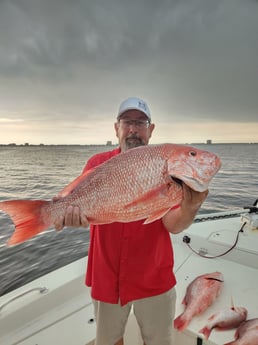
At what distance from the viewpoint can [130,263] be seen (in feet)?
5.55

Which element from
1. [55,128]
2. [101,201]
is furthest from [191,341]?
[55,128]

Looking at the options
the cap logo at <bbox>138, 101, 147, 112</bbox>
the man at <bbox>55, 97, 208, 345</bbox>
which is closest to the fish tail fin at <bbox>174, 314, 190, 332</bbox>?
the man at <bbox>55, 97, 208, 345</bbox>

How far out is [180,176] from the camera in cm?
137

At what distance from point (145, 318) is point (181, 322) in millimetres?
662

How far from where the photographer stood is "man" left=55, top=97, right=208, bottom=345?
1.67 m

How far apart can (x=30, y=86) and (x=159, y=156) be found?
1478 cm

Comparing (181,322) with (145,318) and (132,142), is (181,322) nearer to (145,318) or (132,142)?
(145,318)

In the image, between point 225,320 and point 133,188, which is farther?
point 225,320

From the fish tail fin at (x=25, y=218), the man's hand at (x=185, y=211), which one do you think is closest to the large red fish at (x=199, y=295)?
the man's hand at (x=185, y=211)

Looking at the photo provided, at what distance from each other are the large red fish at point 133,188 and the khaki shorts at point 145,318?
2.44 feet

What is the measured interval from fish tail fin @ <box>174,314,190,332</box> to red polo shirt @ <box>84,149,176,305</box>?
71 centimetres

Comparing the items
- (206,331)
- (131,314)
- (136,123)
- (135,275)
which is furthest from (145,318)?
(136,123)

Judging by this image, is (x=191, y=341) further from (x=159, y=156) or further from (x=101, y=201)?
(x=159, y=156)

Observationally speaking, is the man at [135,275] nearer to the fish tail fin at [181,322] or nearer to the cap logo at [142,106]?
the fish tail fin at [181,322]
